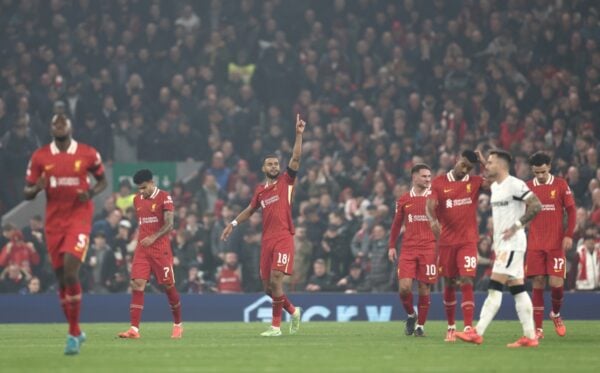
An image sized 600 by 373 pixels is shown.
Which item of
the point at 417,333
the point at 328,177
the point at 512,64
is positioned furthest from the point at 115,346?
the point at 512,64

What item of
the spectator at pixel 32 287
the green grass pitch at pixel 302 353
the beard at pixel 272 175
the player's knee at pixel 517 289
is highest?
the beard at pixel 272 175

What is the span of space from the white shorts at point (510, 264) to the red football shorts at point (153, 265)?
5.75 meters

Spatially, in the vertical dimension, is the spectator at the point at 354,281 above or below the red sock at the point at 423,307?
above

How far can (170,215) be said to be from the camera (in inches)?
795

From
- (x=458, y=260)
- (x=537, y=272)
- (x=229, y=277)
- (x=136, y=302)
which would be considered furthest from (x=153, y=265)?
(x=229, y=277)

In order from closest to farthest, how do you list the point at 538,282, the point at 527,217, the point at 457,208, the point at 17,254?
the point at 527,217 < the point at 457,208 < the point at 538,282 < the point at 17,254

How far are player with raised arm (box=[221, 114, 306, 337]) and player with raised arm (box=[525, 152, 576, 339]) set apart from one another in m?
3.71

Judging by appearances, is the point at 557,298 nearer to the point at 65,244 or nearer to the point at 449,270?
the point at 449,270

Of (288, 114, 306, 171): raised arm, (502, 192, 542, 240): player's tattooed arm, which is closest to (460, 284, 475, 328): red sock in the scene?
(502, 192, 542, 240): player's tattooed arm

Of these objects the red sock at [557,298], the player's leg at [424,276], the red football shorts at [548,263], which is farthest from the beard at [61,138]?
the red sock at [557,298]

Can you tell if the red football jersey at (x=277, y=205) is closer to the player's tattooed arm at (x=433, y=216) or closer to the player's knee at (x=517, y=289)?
the player's tattooed arm at (x=433, y=216)

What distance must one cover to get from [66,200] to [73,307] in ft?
4.25

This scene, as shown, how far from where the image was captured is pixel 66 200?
15812 mm

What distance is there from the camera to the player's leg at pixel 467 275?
18625 mm
